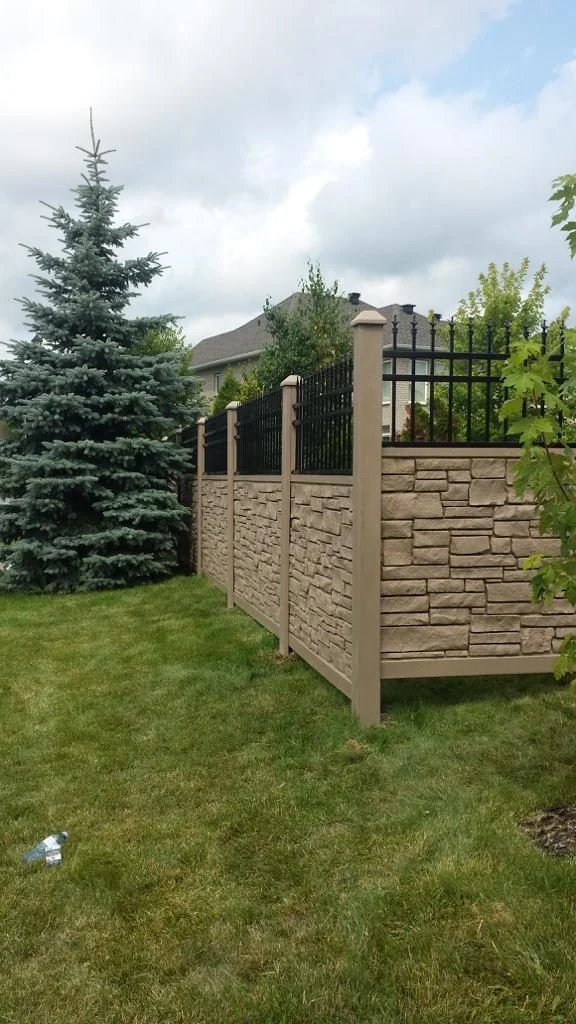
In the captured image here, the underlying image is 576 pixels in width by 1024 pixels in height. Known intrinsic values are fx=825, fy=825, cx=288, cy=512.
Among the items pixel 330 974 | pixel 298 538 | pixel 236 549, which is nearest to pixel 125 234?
pixel 236 549

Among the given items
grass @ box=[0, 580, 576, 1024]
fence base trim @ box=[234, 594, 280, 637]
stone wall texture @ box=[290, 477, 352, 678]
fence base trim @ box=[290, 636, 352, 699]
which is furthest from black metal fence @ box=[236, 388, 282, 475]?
grass @ box=[0, 580, 576, 1024]

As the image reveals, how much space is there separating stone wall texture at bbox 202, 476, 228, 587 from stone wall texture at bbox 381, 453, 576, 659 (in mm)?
4612

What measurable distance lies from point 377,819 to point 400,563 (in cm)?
160

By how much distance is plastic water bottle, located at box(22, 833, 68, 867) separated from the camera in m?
3.55

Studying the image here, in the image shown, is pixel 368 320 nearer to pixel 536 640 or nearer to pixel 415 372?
pixel 415 372

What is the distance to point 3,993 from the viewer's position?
8.71 feet

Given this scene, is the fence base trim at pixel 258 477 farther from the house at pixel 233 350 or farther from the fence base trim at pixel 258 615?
the house at pixel 233 350

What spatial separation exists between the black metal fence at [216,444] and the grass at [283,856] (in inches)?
154

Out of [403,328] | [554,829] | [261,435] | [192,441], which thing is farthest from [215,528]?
[403,328]

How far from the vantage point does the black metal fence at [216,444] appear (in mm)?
9617

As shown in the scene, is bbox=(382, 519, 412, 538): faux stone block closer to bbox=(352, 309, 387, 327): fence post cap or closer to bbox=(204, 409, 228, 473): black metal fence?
bbox=(352, 309, 387, 327): fence post cap

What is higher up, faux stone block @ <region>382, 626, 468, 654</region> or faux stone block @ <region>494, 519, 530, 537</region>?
faux stone block @ <region>494, 519, 530, 537</region>

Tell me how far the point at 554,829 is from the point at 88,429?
31.5 feet

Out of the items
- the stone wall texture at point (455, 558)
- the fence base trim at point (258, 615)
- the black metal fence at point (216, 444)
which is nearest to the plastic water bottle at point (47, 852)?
the stone wall texture at point (455, 558)
